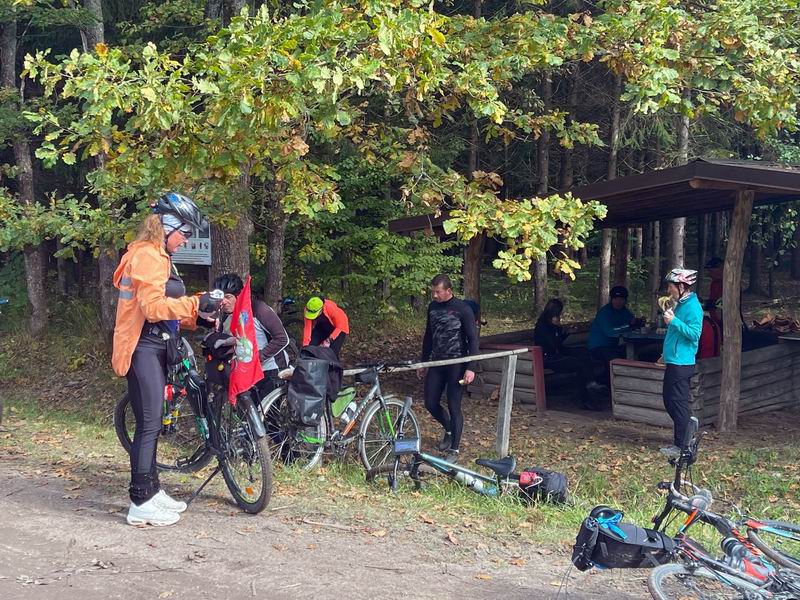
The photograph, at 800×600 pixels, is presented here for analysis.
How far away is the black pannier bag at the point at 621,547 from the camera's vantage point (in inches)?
136

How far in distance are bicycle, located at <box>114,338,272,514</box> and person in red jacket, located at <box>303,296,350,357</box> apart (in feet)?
4.94

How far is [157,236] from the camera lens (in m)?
5.22

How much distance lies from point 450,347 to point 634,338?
12.0ft

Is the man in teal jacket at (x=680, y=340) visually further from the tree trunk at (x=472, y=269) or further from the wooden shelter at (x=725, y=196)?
the tree trunk at (x=472, y=269)

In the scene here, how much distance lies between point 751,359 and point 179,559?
8.18m

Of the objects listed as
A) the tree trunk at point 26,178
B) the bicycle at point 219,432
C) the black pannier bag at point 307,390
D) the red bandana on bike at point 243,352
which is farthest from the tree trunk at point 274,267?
the red bandana on bike at point 243,352

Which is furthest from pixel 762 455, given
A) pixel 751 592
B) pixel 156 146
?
pixel 156 146

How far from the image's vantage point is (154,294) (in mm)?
5066

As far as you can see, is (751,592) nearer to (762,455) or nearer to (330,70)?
(330,70)

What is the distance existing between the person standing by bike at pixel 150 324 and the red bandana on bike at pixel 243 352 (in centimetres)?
44

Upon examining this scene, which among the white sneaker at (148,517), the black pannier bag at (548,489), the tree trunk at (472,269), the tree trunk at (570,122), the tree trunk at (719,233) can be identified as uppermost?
the tree trunk at (570,122)

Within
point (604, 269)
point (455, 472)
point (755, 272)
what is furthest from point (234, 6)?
point (755, 272)

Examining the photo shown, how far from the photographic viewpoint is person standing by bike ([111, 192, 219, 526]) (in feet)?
16.7

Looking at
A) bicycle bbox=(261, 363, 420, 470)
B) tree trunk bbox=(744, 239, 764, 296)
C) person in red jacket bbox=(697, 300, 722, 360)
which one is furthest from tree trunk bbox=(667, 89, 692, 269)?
bicycle bbox=(261, 363, 420, 470)
